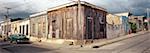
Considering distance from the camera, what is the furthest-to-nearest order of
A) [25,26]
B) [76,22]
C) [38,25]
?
[25,26] < [38,25] < [76,22]

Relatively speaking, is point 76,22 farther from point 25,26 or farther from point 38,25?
point 25,26

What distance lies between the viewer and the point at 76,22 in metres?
28.7

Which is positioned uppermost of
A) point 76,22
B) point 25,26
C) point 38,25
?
point 76,22

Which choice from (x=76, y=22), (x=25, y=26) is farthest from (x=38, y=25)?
(x=76, y=22)

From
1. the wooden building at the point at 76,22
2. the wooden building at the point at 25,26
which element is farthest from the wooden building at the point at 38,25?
the wooden building at the point at 76,22

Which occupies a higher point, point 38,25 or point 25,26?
point 38,25

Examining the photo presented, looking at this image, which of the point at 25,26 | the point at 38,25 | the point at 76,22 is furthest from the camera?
the point at 25,26

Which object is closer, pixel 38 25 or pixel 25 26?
pixel 38 25

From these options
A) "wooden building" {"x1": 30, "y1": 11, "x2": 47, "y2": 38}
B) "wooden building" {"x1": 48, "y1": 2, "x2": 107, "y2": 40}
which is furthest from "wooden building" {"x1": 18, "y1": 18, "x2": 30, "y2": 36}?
"wooden building" {"x1": 48, "y1": 2, "x2": 107, "y2": 40}

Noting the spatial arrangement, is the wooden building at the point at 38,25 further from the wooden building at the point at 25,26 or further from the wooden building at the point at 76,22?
the wooden building at the point at 76,22

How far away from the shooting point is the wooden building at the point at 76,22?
94.1ft

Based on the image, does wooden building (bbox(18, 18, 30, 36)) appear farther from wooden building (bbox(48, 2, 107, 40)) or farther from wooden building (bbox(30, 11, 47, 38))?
wooden building (bbox(48, 2, 107, 40))

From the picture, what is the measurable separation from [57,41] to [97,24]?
5.62 m

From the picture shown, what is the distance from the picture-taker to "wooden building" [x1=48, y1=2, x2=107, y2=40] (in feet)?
94.1
